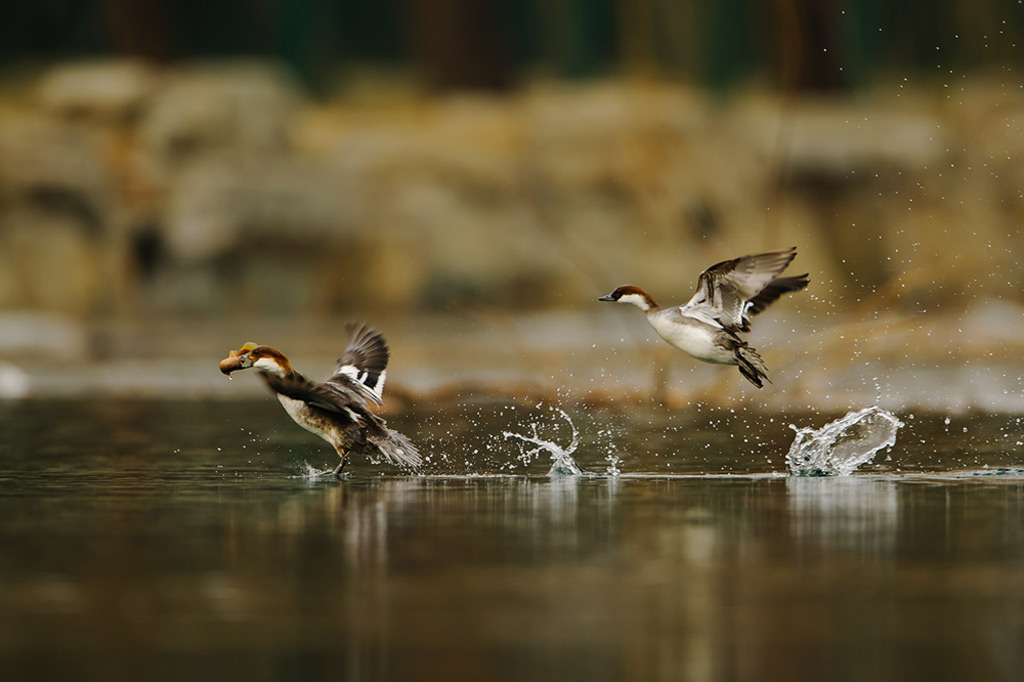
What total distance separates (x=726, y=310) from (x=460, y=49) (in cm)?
1931

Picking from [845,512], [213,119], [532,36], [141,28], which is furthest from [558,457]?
[532,36]

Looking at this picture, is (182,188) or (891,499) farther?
(182,188)

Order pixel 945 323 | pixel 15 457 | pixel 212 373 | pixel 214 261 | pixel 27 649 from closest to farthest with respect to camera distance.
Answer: pixel 27 649, pixel 15 457, pixel 212 373, pixel 945 323, pixel 214 261

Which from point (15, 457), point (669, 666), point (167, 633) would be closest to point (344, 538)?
point (167, 633)

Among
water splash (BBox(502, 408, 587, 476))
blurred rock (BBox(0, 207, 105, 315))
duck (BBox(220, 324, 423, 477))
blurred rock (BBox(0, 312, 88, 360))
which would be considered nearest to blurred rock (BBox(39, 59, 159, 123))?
blurred rock (BBox(0, 207, 105, 315))

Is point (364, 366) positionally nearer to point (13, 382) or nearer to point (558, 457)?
point (558, 457)

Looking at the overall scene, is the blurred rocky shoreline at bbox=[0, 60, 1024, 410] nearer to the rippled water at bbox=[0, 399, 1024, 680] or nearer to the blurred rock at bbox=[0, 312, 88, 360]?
the blurred rock at bbox=[0, 312, 88, 360]

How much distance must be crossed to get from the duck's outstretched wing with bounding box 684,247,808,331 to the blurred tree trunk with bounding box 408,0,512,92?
1896 centimetres

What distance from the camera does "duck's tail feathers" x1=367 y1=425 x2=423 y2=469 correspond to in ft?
36.1

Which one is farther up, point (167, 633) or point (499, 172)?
point (499, 172)

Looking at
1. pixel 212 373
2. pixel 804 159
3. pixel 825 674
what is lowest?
pixel 825 674

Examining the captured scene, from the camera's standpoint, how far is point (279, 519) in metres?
9.13

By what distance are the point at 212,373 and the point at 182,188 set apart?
251 inches

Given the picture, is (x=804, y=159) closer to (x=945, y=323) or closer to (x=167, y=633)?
(x=945, y=323)
